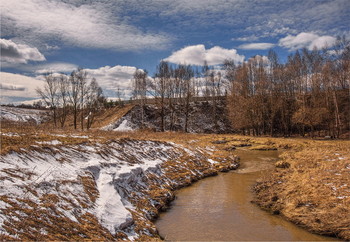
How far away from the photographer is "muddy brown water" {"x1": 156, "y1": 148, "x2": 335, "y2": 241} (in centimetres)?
797

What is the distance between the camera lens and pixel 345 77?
115ft

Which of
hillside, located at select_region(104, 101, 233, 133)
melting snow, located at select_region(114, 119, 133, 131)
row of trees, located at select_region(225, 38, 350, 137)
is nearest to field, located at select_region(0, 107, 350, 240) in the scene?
row of trees, located at select_region(225, 38, 350, 137)

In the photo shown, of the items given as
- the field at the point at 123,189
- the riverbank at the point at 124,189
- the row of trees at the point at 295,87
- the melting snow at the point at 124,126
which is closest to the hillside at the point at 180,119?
the melting snow at the point at 124,126

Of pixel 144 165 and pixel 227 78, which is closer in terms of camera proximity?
pixel 144 165

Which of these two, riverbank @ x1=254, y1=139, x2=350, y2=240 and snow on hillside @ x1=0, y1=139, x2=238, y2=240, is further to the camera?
riverbank @ x1=254, y1=139, x2=350, y2=240

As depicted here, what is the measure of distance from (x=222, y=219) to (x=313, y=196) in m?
4.22

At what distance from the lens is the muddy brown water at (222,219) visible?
7.97m

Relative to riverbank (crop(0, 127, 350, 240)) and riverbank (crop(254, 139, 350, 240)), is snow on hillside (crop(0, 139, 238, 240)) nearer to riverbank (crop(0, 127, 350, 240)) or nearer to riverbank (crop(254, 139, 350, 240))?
riverbank (crop(0, 127, 350, 240))

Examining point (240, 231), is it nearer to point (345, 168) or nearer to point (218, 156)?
point (345, 168)

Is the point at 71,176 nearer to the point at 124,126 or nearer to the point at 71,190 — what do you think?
the point at 71,190

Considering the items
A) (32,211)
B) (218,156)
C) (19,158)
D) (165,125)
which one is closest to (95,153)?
(19,158)

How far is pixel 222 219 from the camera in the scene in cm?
928

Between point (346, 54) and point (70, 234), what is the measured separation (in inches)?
1652

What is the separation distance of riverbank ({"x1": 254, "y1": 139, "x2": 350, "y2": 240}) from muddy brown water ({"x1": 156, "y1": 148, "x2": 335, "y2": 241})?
1.37 feet
